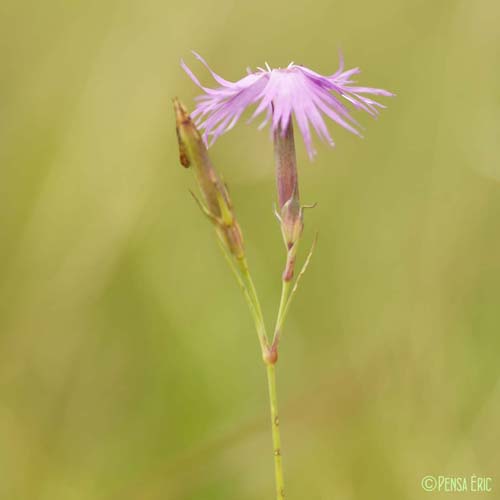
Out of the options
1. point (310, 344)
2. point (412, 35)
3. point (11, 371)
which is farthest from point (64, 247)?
point (412, 35)

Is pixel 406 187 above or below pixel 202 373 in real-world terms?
above

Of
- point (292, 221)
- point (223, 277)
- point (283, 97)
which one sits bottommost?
point (292, 221)

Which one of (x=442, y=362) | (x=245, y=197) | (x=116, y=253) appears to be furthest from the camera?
(x=245, y=197)

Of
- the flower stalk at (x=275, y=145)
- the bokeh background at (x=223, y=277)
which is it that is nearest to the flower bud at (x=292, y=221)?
the flower stalk at (x=275, y=145)

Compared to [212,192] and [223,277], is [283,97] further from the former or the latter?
[223,277]

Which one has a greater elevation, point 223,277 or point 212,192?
point 223,277

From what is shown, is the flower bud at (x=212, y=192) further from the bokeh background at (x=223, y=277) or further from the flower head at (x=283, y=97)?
the bokeh background at (x=223, y=277)

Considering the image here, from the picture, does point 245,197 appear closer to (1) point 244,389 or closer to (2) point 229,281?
(2) point 229,281

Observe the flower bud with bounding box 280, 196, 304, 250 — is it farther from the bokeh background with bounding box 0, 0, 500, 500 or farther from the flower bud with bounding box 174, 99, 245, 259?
the bokeh background with bounding box 0, 0, 500, 500

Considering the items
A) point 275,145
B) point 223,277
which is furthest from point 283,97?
point 223,277
